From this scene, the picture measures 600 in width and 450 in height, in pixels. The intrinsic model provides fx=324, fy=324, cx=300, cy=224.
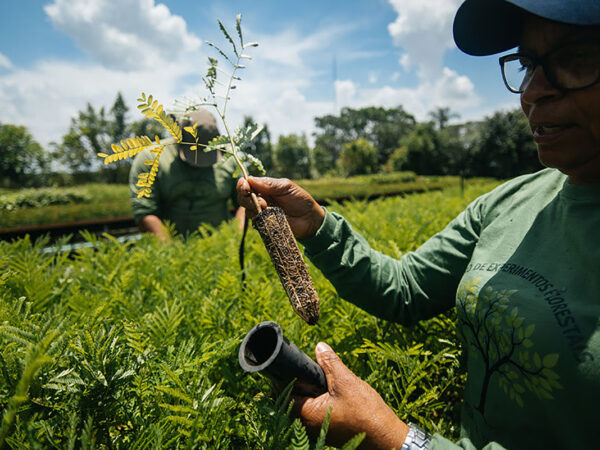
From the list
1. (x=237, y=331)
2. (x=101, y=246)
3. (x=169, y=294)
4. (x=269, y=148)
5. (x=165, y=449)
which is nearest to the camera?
(x=165, y=449)

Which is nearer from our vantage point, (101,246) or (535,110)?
(535,110)

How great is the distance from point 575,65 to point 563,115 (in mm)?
143

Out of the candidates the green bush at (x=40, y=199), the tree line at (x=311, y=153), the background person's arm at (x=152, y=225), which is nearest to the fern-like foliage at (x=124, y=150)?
the background person's arm at (x=152, y=225)

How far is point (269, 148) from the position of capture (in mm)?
54875

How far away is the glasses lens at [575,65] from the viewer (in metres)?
0.94

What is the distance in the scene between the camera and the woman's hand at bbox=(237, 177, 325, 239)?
138cm

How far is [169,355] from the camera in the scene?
107cm

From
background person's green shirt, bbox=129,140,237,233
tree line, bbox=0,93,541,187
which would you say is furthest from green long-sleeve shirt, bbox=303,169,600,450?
tree line, bbox=0,93,541,187

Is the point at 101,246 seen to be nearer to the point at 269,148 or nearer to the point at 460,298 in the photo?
the point at 460,298

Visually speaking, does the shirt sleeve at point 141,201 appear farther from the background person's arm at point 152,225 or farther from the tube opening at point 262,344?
the tube opening at point 262,344

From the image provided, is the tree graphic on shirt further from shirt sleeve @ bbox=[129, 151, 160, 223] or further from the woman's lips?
shirt sleeve @ bbox=[129, 151, 160, 223]

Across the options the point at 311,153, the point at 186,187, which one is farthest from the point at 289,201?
the point at 311,153

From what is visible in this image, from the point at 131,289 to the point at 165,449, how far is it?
1.19m

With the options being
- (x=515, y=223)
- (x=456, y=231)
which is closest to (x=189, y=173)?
(x=456, y=231)
